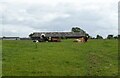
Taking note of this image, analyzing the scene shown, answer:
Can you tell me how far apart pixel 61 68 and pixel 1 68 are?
131 inches

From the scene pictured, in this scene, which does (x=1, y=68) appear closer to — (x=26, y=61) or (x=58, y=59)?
(x=26, y=61)

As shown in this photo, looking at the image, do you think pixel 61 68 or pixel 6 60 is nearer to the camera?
pixel 61 68

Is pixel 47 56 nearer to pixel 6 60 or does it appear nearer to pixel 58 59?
pixel 58 59

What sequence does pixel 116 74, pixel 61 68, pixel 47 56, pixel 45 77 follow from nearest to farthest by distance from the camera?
pixel 45 77, pixel 116 74, pixel 61 68, pixel 47 56

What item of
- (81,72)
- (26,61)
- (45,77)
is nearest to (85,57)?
(26,61)

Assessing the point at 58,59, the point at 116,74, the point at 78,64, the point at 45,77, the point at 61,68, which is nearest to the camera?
the point at 45,77

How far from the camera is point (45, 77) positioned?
17.2 m

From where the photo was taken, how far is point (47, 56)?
82.7 feet

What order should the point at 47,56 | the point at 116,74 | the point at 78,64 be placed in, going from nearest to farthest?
1. the point at 116,74
2. the point at 78,64
3. the point at 47,56

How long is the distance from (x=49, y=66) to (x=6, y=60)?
3319 mm

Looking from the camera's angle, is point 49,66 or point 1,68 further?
point 49,66

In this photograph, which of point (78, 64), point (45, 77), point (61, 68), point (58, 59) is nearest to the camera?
point (45, 77)

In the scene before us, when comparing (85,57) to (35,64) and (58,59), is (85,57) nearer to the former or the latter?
(58,59)

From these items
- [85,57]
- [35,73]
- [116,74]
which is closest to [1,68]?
[35,73]
